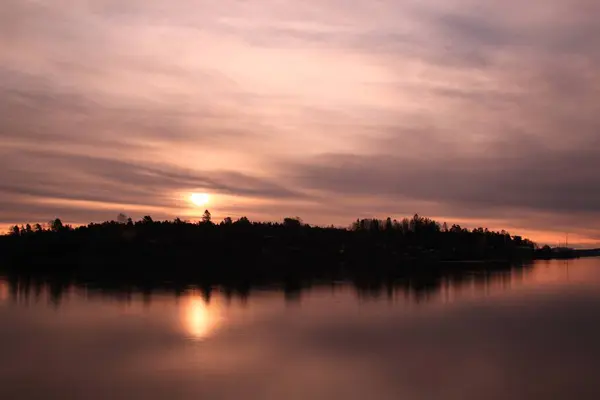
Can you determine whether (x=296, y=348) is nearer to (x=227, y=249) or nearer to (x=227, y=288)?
(x=227, y=288)

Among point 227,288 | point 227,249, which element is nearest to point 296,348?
point 227,288

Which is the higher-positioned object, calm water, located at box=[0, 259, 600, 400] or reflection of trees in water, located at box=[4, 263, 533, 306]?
reflection of trees in water, located at box=[4, 263, 533, 306]

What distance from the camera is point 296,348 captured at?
25219 mm

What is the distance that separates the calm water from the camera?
19.1m

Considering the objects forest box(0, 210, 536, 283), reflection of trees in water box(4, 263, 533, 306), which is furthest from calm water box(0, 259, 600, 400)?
forest box(0, 210, 536, 283)

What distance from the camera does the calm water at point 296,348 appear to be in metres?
19.1

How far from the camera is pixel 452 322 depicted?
3391 centimetres

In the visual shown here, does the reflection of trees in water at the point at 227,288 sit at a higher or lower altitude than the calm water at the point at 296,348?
higher

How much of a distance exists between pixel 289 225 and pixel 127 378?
122m

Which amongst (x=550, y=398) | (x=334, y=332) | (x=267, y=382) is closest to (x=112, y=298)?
(x=334, y=332)

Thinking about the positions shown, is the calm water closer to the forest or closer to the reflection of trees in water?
the reflection of trees in water

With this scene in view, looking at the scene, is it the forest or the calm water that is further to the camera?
the forest

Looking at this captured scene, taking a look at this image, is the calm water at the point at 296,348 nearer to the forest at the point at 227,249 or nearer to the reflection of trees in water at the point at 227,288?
the reflection of trees in water at the point at 227,288

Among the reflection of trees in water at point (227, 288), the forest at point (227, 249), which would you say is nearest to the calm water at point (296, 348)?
the reflection of trees in water at point (227, 288)
